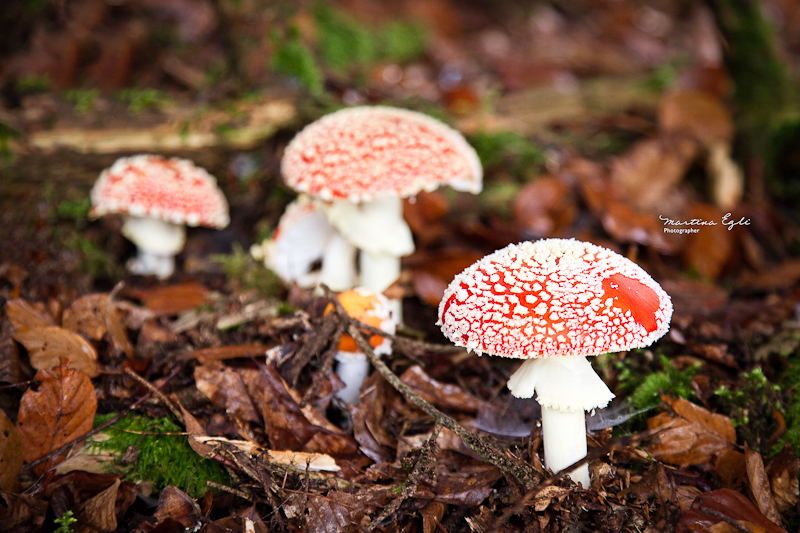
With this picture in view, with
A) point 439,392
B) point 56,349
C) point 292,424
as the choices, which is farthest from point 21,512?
point 439,392

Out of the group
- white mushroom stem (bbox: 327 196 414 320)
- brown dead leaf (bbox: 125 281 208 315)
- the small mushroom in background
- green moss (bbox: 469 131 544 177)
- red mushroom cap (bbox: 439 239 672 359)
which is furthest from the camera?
green moss (bbox: 469 131 544 177)

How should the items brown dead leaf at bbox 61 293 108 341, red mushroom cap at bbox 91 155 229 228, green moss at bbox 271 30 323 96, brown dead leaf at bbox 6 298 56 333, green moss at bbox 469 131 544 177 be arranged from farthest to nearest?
green moss at bbox 469 131 544 177 → green moss at bbox 271 30 323 96 → red mushroom cap at bbox 91 155 229 228 → brown dead leaf at bbox 61 293 108 341 → brown dead leaf at bbox 6 298 56 333

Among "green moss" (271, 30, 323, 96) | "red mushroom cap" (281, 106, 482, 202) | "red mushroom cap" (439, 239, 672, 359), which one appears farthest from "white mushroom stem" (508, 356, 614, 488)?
"green moss" (271, 30, 323, 96)

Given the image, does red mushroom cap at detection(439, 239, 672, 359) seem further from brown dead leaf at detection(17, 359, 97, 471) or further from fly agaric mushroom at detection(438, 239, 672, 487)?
brown dead leaf at detection(17, 359, 97, 471)

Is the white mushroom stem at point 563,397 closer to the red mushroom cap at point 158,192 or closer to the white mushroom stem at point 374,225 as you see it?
the white mushroom stem at point 374,225

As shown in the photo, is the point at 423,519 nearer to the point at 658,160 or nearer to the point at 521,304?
the point at 521,304
